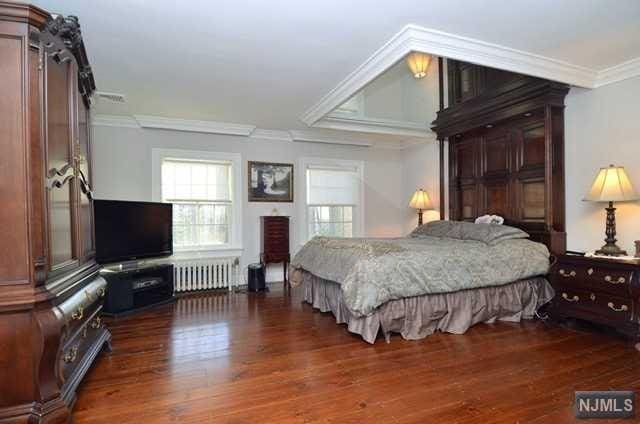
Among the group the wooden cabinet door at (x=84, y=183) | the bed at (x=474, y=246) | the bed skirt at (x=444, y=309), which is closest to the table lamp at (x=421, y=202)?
the bed at (x=474, y=246)

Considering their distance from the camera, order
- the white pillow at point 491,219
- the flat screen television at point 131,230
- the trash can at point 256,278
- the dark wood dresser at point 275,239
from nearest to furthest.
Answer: the flat screen television at point 131,230
the white pillow at point 491,219
the trash can at point 256,278
the dark wood dresser at point 275,239

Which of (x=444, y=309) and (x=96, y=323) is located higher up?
(x=96, y=323)

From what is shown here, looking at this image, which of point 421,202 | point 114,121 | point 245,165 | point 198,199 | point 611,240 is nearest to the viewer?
point 611,240

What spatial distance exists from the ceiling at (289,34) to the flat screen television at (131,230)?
1330mm

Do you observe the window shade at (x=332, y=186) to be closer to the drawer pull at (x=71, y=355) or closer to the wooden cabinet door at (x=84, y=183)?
the wooden cabinet door at (x=84, y=183)

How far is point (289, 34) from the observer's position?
8.72 feet

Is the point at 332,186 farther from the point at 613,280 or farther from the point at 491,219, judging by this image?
the point at 613,280

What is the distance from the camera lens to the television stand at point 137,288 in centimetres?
391

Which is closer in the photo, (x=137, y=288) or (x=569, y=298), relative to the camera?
(x=569, y=298)

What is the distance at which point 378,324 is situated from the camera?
307cm

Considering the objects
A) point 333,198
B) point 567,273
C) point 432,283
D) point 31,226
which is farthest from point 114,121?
point 567,273

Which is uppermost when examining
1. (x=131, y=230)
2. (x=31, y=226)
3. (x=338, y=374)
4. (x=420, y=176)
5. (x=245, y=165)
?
(x=245, y=165)

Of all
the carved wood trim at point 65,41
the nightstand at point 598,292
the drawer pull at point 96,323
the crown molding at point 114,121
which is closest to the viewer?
the carved wood trim at point 65,41

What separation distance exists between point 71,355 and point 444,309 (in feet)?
9.39
